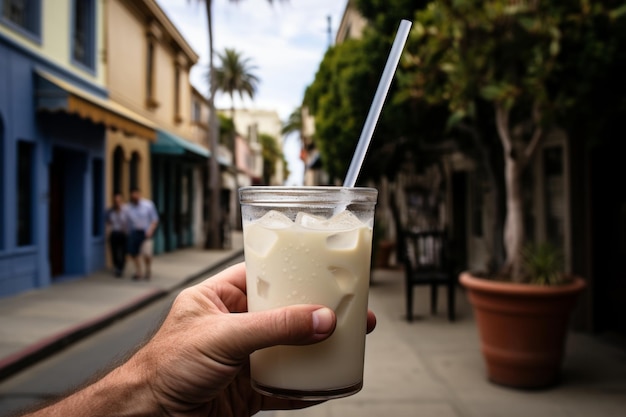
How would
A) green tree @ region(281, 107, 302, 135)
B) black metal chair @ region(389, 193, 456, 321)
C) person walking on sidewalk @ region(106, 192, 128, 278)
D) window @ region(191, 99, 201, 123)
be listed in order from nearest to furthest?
black metal chair @ region(389, 193, 456, 321), person walking on sidewalk @ region(106, 192, 128, 278), window @ region(191, 99, 201, 123), green tree @ region(281, 107, 302, 135)

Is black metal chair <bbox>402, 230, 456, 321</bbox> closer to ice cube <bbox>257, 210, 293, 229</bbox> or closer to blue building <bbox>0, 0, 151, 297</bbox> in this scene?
blue building <bbox>0, 0, 151, 297</bbox>

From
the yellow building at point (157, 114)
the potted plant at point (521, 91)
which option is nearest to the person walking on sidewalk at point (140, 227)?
the yellow building at point (157, 114)

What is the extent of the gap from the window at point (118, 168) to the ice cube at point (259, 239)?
50.5 feet

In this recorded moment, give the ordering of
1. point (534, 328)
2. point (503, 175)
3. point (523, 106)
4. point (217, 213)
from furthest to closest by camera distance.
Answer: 1. point (217, 213)
2. point (503, 175)
3. point (523, 106)
4. point (534, 328)

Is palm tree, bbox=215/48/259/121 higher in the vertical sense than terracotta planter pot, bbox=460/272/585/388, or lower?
higher

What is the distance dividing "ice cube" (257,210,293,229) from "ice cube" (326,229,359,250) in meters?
0.10

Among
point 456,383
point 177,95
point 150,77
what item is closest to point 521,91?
point 456,383

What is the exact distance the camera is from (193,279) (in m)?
13.2

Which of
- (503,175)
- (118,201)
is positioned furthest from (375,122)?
(118,201)

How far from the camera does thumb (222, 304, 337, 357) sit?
120 cm

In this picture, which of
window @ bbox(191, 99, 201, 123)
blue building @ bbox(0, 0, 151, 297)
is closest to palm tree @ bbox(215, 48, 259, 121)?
window @ bbox(191, 99, 201, 123)

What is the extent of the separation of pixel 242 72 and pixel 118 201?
34118mm

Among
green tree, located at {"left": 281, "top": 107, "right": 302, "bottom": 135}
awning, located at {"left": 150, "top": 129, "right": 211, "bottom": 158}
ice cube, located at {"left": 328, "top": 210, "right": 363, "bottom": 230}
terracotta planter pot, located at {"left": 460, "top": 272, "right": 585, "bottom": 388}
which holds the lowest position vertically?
terracotta planter pot, located at {"left": 460, "top": 272, "right": 585, "bottom": 388}

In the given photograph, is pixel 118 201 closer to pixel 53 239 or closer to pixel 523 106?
pixel 53 239
